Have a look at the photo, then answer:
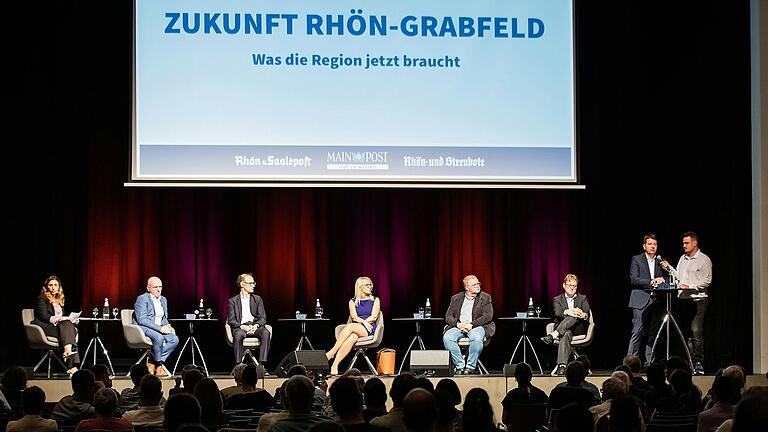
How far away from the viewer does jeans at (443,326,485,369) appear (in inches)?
399

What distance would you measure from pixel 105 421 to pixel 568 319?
6.50 m

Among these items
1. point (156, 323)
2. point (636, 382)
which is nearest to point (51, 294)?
point (156, 323)

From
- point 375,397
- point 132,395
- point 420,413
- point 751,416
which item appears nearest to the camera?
point 751,416

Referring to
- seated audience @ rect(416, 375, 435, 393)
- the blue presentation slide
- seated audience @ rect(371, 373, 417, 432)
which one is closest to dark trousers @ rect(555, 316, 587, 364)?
the blue presentation slide

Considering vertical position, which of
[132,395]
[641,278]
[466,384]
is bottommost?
[466,384]

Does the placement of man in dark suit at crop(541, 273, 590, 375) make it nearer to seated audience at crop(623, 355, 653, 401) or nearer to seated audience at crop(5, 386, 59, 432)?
seated audience at crop(623, 355, 653, 401)

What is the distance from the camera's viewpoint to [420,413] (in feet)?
11.8

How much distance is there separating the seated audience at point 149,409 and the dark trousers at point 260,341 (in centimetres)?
506

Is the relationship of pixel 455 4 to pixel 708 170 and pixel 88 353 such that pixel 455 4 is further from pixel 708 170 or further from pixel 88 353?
pixel 88 353

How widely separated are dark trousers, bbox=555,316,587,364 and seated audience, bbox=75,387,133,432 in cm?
627

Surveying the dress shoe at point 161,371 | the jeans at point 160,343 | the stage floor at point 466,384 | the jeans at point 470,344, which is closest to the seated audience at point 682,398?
the stage floor at point 466,384

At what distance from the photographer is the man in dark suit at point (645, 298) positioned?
10.2 metres

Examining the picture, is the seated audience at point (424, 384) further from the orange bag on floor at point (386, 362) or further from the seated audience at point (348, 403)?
the orange bag on floor at point (386, 362)

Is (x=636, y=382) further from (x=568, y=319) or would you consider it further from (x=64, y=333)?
(x=64, y=333)
